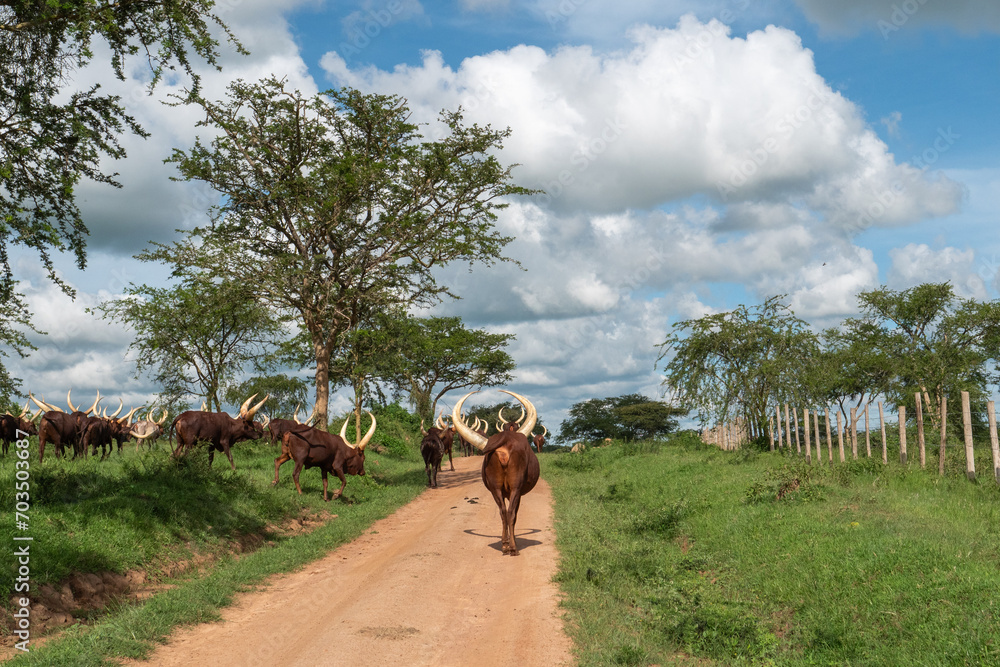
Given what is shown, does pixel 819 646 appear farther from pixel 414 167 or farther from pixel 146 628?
pixel 414 167

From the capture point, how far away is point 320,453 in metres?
16.8

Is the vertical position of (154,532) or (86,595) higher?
(154,532)

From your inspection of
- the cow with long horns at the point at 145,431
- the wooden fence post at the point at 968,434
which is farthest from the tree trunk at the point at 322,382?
the wooden fence post at the point at 968,434

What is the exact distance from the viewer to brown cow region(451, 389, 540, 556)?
36.2 feet

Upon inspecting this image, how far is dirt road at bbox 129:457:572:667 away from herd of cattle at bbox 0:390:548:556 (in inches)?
46.3

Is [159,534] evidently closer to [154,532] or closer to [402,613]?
[154,532]

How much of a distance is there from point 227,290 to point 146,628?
55.4ft

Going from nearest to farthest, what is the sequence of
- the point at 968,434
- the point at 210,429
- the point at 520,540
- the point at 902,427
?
the point at 520,540
the point at 968,434
the point at 902,427
the point at 210,429

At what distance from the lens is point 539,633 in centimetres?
716

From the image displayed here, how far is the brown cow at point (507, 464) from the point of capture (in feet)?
36.2

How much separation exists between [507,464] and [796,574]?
14.8 feet

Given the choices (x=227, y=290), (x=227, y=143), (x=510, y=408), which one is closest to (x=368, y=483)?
(x=227, y=290)

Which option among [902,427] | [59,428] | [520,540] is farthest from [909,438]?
[59,428]

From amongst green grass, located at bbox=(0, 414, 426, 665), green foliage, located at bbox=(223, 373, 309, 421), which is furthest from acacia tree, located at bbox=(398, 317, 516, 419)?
green grass, located at bbox=(0, 414, 426, 665)
